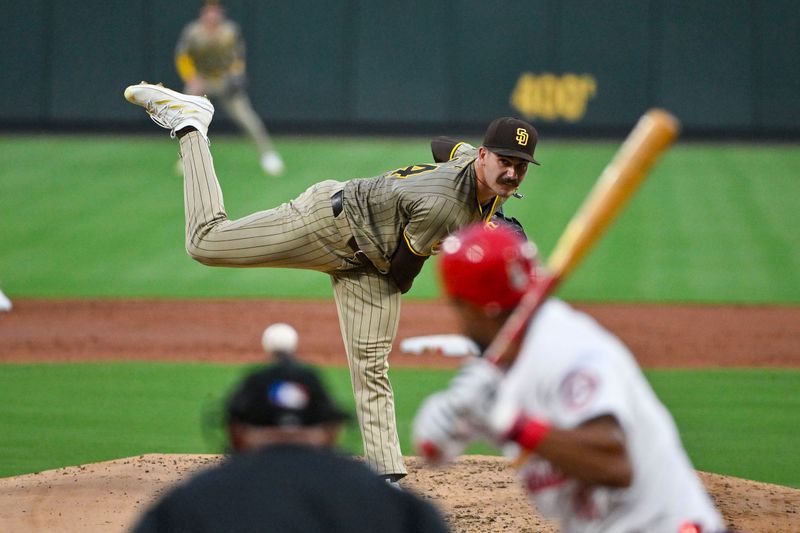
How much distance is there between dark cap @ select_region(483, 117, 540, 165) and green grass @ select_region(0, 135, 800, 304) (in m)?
7.54

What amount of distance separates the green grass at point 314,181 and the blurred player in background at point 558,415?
10257 millimetres

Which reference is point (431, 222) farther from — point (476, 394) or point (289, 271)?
point (289, 271)

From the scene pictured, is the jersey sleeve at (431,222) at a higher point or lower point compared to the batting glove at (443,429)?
higher

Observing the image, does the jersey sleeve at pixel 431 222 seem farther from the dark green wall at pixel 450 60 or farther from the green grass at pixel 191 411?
the dark green wall at pixel 450 60

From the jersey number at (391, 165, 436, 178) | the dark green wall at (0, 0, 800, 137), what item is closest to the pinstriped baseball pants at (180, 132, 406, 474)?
the jersey number at (391, 165, 436, 178)

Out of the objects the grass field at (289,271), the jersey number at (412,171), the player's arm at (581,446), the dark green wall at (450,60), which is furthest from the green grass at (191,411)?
the dark green wall at (450,60)

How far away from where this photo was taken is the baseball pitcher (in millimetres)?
5867

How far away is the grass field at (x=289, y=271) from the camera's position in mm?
8266

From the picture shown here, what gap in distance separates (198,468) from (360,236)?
1.96 metres

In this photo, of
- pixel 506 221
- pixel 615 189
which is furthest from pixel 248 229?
pixel 615 189

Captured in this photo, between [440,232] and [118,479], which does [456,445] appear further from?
[118,479]

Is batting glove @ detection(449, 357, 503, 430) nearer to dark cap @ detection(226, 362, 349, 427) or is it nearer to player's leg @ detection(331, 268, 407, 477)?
dark cap @ detection(226, 362, 349, 427)

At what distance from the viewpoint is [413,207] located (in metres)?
5.86

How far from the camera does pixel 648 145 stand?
325 cm
